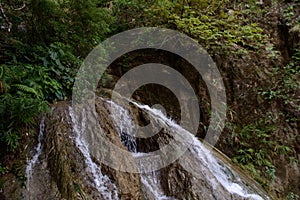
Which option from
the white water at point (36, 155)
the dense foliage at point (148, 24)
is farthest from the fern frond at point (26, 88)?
the white water at point (36, 155)

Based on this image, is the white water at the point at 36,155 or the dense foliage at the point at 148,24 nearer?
the white water at the point at 36,155

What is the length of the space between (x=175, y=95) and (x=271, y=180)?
317 cm

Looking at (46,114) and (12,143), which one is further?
(46,114)

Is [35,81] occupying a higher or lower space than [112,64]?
lower

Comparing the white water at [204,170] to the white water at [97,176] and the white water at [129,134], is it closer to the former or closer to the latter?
the white water at [129,134]

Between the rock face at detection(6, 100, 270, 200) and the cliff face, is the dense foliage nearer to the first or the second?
the cliff face

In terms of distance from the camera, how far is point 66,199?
3.03 m

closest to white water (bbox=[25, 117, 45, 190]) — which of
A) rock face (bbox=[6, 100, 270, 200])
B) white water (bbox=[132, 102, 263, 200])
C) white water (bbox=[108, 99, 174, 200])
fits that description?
rock face (bbox=[6, 100, 270, 200])

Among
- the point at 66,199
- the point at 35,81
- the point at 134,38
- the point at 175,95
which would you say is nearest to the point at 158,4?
the point at 134,38

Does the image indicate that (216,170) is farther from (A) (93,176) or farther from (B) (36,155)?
(B) (36,155)

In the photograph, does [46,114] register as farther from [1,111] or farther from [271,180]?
[271,180]

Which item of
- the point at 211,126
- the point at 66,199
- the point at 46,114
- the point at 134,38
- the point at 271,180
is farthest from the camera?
the point at 134,38

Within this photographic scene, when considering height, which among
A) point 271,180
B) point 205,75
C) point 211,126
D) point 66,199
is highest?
point 205,75

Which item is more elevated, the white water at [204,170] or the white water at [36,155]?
the white water at [204,170]
